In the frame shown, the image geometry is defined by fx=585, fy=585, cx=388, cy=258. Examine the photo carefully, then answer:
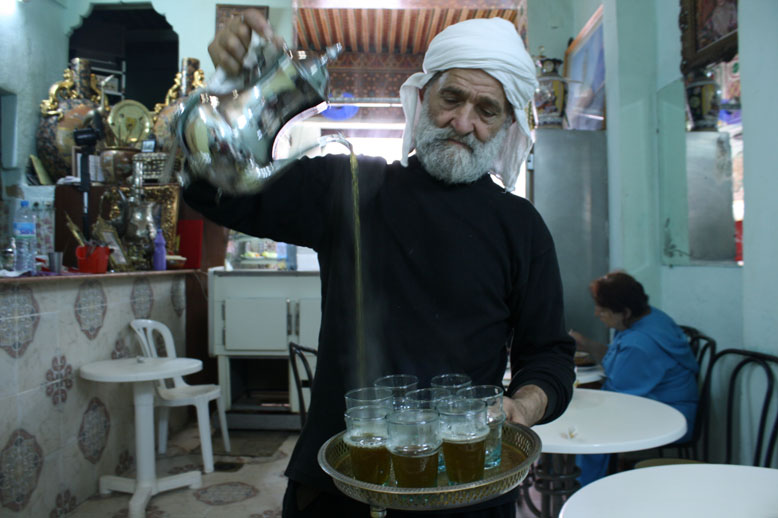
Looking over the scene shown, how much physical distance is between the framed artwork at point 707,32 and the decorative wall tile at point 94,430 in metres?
3.75

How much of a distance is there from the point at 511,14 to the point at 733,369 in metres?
4.27

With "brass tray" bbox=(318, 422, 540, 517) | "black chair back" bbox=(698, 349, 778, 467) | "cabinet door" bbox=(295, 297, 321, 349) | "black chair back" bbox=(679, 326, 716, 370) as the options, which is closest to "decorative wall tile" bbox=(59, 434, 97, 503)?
"cabinet door" bbox=(295, 297, 321, 349)

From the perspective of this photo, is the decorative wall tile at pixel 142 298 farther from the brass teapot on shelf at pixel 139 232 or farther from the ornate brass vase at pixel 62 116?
the ornate brass vase at pixel 62 116

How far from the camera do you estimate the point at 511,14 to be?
5672 millimetres

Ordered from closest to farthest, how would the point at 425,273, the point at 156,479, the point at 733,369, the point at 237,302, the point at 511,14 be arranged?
the point at 425,273 → the point at 733,369 → the point at 156,479 → the point at 237,302 → the point at 511,14

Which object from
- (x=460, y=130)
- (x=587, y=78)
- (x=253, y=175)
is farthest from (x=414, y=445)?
(x=587, y=78)

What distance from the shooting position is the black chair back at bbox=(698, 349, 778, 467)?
86.9 inches

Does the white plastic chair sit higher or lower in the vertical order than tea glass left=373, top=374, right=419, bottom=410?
lower

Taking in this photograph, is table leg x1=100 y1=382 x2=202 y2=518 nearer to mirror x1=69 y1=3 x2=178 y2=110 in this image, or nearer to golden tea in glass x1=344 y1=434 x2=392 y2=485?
golden tea in glass x1=344 y1=434 x2=392 y2=485

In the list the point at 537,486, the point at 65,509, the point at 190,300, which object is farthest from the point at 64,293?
the point at 537,486

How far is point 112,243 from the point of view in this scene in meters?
4.01

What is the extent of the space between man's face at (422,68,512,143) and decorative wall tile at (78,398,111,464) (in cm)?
289

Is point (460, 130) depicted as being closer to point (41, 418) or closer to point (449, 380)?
Result: point (449, 380)

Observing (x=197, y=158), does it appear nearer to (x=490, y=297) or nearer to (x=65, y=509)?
(x=490, y=297)
